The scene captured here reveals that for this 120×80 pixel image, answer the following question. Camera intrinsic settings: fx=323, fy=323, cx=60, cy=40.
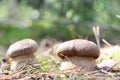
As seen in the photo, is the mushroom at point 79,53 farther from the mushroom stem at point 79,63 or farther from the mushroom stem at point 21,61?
the mushroom stem at point 21,61

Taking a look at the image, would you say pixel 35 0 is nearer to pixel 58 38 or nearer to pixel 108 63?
pixel 58 38

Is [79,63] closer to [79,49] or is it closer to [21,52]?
[79,49]

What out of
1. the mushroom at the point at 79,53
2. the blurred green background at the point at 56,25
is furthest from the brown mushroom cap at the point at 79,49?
the blurred green background at the point at 56,25

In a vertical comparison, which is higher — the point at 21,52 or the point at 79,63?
the point at 21,52

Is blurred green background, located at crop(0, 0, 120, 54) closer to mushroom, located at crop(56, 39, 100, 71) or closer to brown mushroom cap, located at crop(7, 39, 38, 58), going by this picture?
brown mushroom cap, located at crop(7, 39, 38, 58)

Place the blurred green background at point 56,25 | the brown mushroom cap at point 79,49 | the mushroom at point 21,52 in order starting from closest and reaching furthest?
the brown mushroom cap at point 79,49, the mushroom at point 21,52, the blurred green background at point 56,25

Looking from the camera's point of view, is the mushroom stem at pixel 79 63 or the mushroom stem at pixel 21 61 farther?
the mushroom stem at pixel 21 61

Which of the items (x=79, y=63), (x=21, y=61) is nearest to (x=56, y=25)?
(x=21, y=61)

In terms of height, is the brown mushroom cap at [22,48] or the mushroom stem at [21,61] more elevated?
the brown mushroom cap at [22,48]
